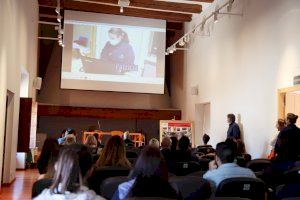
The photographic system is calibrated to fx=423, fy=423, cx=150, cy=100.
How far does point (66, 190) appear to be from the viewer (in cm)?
232

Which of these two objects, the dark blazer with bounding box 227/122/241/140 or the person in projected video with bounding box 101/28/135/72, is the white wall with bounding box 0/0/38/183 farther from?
the dark blazer with bounding box 227/122/241/140

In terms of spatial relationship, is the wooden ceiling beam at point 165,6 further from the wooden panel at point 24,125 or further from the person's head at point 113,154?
the person's head at point 113,154

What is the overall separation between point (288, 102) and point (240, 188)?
5190 mm

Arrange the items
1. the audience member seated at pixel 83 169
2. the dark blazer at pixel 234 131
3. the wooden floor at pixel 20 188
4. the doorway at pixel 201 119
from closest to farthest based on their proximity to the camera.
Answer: the audience member seated at pixel 83 169 → the wooden floor at pixel 20 188 → the dark blazer at pixel 234 131 → the doorway at pixel 201 119

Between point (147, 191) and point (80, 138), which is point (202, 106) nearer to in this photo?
point (80, 138)

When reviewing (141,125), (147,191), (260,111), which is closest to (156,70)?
(141,125)

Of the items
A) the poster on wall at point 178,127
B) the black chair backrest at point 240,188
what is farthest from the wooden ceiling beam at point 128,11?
the black chair backrest at point 240,188

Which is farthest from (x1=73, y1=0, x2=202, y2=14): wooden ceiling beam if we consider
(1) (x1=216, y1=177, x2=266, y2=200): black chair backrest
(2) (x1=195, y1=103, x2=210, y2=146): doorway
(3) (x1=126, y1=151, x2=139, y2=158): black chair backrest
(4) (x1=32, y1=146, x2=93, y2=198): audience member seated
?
(4) (x1=32, y1=146, x2=93, y2=198): audience member seated

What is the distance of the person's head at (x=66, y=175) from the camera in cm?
231

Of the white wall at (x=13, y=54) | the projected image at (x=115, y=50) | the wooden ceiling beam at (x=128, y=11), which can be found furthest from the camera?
the projected image at (x=115, y=50)

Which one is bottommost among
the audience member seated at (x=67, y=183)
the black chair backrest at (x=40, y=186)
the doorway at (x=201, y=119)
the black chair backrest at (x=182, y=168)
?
the black chair backrest at (x=182, y=168)

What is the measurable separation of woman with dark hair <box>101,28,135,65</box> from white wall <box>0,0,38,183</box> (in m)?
3.10

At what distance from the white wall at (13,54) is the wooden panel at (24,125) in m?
0.26

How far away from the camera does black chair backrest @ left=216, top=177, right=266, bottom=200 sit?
330 cm
